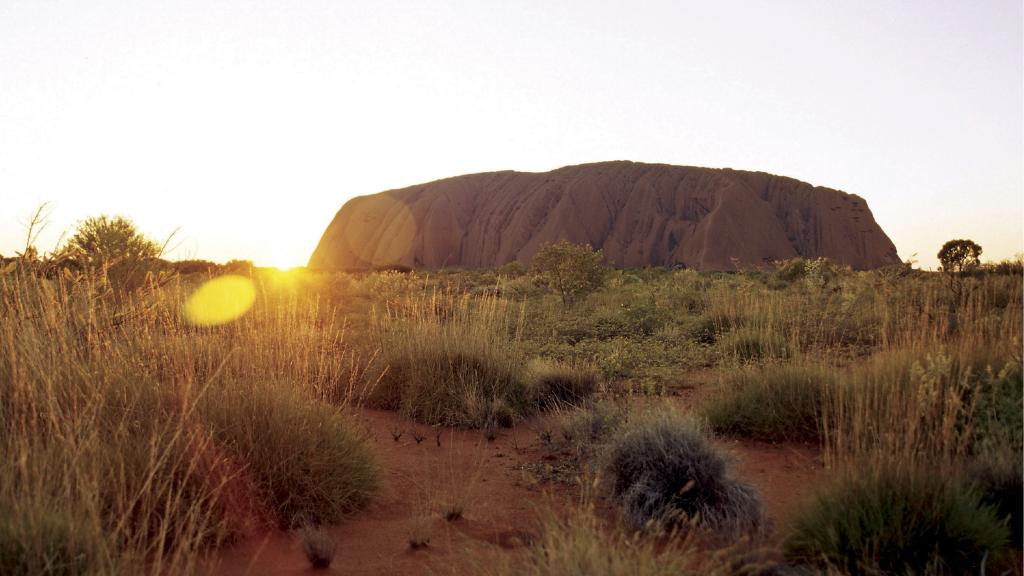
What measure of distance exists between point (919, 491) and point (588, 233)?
54.5 m

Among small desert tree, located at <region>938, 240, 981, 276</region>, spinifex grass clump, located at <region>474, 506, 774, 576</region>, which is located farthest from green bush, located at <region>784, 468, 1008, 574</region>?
small desert tree, located at <region>938, 240, 981, 276</region>

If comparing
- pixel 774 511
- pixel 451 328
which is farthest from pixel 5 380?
pixel 774 511

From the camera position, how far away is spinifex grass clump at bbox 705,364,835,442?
511 centimetres

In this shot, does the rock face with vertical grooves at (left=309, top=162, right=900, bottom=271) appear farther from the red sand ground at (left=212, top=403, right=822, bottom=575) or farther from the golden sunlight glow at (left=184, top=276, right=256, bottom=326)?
the red sand ground at (left=212, top=403, right=822, bottom=575)

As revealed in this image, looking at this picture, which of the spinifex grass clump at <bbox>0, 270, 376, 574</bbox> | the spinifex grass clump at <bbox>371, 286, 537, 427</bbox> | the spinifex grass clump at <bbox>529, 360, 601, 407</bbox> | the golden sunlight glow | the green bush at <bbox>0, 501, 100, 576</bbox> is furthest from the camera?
the golden sunlight glow

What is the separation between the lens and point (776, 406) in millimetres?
5227

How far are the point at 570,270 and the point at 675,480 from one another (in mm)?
13026

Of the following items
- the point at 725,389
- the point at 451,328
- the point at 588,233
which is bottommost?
the point at 725,389

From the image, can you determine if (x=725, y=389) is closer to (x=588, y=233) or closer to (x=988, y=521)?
(x=988, y=521)

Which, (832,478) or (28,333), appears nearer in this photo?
(832,478)

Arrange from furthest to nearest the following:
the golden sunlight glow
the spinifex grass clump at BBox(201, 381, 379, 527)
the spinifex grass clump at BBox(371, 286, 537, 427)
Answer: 1. the golden sunlight glow
2. the spinifex grass clump at BBox(371, 286, 537, 427)
3. the spinifex grass clump at BBox(201, 381, 379, 527)

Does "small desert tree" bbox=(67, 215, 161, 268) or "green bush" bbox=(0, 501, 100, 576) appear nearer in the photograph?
"green bush" bbox=(0, 501, 100, 576)

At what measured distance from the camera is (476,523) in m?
3.71

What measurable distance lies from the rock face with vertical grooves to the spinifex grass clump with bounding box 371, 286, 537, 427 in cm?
4462
